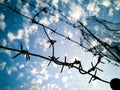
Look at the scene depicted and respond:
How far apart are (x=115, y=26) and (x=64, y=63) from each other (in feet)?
21.2

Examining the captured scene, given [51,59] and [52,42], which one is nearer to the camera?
[51,59]

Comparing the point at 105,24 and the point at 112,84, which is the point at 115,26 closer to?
the point at 105,24

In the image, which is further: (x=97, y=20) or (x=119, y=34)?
(x=97, y=20)

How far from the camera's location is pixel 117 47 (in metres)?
7.44

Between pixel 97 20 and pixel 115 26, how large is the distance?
972mm

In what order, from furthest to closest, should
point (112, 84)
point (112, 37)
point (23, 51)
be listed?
1. point (112, 37)
2. point (112, 84)
3. point (23, 51)

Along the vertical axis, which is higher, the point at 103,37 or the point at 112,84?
the point at 112,84

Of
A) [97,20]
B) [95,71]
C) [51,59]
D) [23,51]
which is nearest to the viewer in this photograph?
[23,51]

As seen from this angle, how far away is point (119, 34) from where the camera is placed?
816 centimetres

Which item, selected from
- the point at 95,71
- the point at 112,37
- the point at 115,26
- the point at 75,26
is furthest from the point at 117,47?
the point at 95,71

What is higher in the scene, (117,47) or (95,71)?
(95,71)

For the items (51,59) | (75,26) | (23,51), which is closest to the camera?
(23,51)

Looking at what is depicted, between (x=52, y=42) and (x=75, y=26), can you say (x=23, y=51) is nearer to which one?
(x=52, y=42)

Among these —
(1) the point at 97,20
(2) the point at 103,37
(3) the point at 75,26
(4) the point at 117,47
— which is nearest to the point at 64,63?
(3) the point at 75,26
